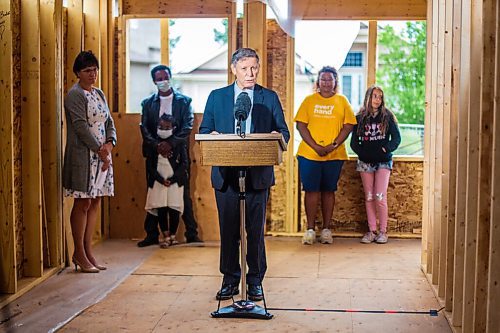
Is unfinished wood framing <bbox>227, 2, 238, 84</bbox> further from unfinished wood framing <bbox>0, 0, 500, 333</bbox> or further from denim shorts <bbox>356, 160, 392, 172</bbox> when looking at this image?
denim shorts <bbox>356, 160, 392, 172</bbox>

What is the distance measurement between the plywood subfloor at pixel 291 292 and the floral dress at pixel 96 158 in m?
0.67

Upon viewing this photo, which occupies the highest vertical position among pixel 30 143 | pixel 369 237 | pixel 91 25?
pixel 91 25

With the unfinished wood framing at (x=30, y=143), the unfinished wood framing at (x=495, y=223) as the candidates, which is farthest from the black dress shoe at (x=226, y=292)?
the unfinished wood framing at (x=495, y=223)

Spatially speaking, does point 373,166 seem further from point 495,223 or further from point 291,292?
point 495,223

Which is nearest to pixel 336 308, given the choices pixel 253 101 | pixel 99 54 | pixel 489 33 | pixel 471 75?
pixel 253 101

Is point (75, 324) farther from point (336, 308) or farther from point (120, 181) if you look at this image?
point (120, 181)

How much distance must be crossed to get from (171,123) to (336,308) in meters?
2.68

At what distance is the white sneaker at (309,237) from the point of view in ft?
22.5

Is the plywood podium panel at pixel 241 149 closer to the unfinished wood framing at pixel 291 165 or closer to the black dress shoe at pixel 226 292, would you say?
the black dress shoe at pixel 226 292

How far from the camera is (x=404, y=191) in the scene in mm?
7309

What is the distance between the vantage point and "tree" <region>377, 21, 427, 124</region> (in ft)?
38.5

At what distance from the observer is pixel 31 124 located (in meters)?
5.28

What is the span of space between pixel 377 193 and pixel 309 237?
2.44ft

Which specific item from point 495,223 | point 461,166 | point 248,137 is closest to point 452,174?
point 461,166
